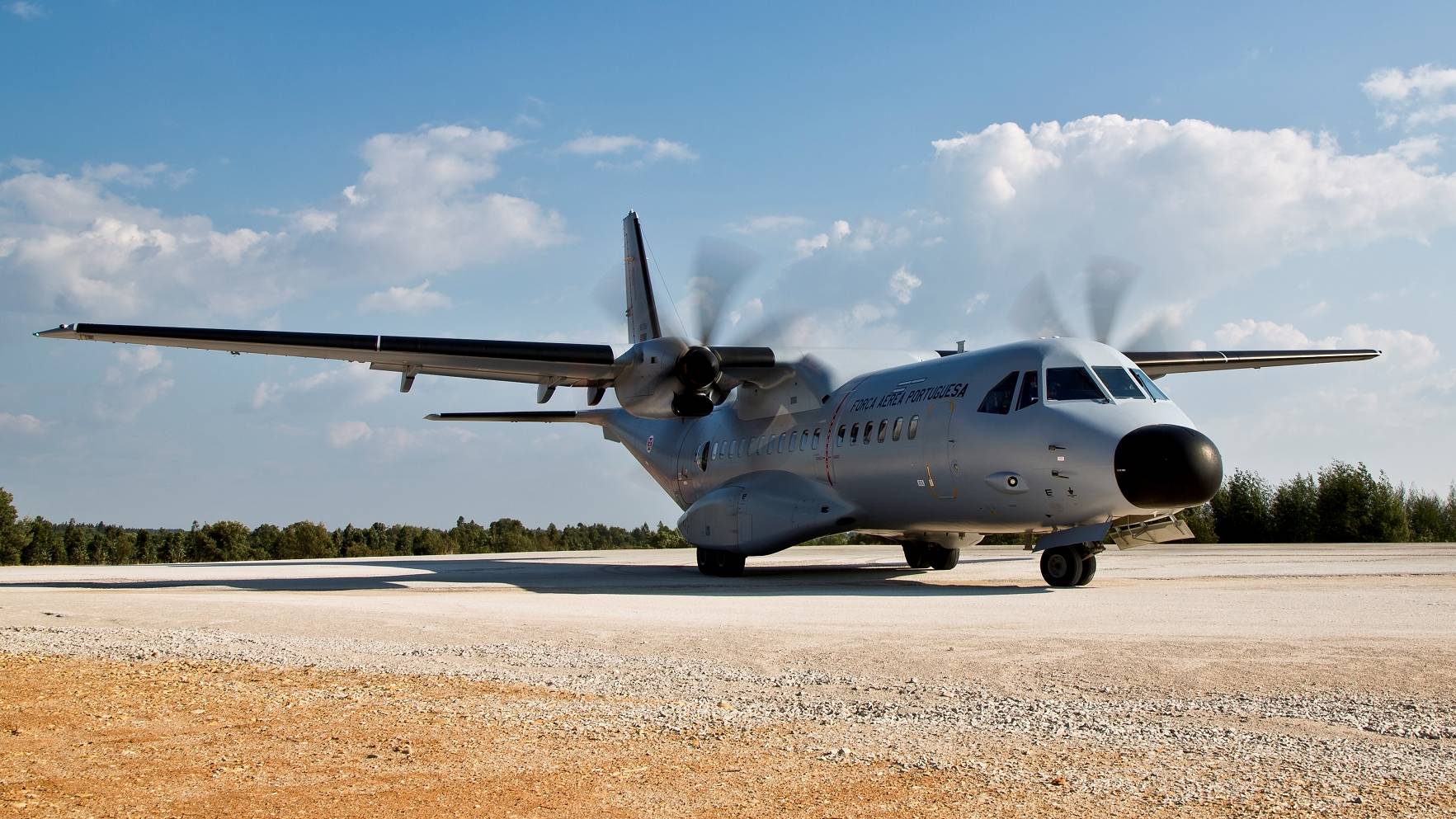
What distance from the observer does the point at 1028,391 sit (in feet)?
45.3

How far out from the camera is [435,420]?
84.6 ft

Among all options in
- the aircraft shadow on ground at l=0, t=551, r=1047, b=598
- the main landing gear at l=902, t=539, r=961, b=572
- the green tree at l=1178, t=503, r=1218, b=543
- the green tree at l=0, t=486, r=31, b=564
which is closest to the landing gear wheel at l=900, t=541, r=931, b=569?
the main landing gear at l=902, t=539, r=961, b=572

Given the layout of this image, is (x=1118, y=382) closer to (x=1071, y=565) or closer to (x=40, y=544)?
(x=1071, y=565)

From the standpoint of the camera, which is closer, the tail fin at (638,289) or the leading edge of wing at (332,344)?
the leading edge of wing at (332,344)

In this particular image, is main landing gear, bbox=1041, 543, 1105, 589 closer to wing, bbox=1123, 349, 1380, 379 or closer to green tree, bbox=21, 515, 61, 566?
wing, bbox=1123, 349, 1380, 379

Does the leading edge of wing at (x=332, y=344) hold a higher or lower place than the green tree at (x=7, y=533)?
higher

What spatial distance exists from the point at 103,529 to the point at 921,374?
230 feet

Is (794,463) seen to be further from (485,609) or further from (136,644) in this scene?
(136,644)

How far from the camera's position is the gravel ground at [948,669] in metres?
3.85

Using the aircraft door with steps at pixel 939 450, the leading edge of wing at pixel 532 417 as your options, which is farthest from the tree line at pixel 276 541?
the aircraft door with steps at pixel 939 450

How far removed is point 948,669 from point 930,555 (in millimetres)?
12813

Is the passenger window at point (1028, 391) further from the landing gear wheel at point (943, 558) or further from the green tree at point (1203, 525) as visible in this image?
the green tree at point (1203, 525)

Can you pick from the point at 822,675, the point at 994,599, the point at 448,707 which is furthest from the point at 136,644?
the point at 994,599

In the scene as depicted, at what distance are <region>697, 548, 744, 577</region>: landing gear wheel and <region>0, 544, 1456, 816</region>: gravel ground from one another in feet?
13.0
